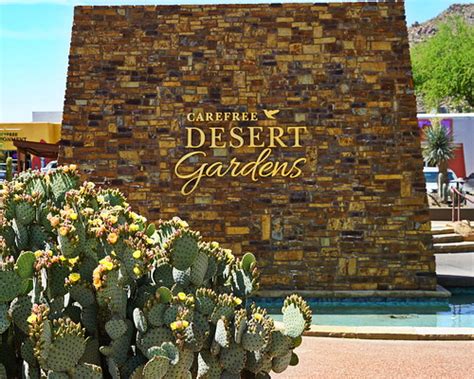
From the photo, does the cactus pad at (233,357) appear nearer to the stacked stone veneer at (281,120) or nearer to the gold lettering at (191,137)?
the stacked stone veneer at (281,120)

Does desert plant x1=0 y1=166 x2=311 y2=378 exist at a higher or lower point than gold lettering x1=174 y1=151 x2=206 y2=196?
lower

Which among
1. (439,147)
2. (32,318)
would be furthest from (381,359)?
(439,147)

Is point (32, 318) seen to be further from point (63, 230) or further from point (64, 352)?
point (63, 230)

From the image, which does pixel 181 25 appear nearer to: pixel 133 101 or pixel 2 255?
pixel 133 101

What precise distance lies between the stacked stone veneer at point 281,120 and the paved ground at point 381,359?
3.72 metres

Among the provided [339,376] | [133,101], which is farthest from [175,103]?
[339,376]

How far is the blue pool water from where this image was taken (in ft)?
42.0

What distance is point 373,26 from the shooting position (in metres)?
14.3

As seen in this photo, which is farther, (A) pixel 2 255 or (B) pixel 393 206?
(B) pixel 393 206

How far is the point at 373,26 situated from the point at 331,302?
4292 millimetres

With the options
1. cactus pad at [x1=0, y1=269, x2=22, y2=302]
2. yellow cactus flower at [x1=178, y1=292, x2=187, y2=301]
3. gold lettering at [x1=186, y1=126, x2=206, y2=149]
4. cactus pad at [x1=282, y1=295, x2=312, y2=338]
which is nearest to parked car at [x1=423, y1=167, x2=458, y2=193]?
gold lettering at [x1=186, y1=126, x2=206, y2=149]

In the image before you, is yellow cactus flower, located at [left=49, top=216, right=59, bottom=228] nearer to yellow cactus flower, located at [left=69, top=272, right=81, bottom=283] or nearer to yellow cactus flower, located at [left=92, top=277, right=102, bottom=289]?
yellow cactus flower, located at [left=69, top=272, right=81, bottom=283]

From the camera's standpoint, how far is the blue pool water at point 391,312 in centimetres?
1280

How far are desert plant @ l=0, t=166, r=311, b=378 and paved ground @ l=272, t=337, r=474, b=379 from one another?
107 inches
